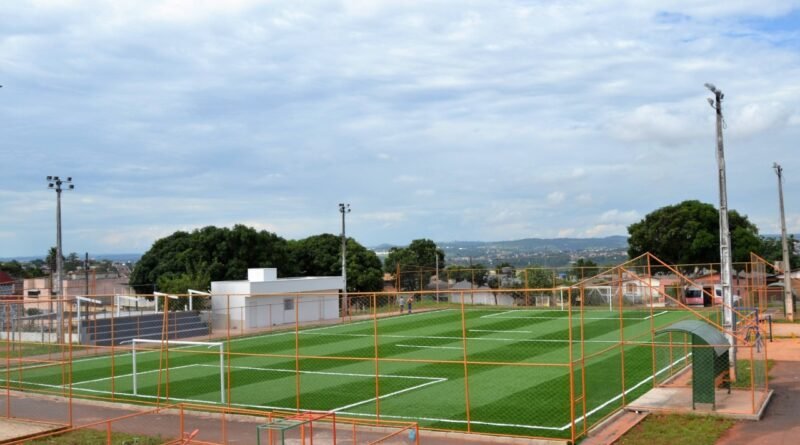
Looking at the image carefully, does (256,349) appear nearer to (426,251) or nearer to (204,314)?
(204,314)

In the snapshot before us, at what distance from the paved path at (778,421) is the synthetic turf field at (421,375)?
2.89 m

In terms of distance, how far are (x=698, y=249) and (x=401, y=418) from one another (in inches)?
2336

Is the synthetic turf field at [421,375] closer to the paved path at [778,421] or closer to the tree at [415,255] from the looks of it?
the paved path at [778,421]

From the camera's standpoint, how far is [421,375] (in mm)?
26016

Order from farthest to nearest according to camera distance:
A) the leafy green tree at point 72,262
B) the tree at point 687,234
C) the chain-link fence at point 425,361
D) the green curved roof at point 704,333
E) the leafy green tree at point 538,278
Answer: the leafy green tree at point 72,262 → the tree at point 687,234 → the leafy green tree at point 538,278 → the chain-link fence at point 425,361 → the green curved roof at point 704,333

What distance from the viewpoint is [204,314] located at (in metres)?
45.1

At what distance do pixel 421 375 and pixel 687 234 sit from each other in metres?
53.5

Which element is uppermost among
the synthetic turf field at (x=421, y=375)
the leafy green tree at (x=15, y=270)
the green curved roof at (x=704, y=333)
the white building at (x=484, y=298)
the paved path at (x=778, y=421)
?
the leafy green tree at (x=15, y=270)

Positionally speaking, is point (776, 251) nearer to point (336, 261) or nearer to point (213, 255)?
point (336, 261)

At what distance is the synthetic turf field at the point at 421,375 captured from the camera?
63.9 ft

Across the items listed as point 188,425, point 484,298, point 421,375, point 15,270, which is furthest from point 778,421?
point 15,270

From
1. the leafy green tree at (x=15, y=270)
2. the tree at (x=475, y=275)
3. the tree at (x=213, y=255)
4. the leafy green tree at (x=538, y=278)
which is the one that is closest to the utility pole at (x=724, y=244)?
the leafy green tree at (x=538, y=278)

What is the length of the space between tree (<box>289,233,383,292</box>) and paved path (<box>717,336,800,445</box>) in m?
49.0

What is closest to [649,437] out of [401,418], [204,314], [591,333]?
[401,418]
